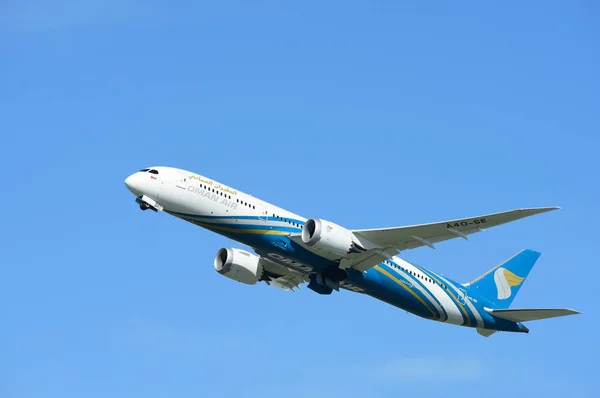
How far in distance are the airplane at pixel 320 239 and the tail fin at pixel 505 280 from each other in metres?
3.05

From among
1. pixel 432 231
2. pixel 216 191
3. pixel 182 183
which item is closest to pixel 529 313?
pixel 432 231

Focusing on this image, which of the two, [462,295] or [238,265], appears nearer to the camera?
[238,265]

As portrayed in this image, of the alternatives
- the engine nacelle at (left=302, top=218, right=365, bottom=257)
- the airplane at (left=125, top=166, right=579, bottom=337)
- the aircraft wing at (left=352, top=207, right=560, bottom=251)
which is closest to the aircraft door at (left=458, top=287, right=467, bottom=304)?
the airplane at (left=125, top=166, right=579, bottom=337)

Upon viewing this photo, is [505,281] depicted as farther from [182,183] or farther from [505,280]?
[182,183]

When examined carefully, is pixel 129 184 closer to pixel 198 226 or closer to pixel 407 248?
pixel 198 226

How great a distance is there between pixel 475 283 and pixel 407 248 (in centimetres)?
956

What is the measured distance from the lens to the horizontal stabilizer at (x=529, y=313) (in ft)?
171

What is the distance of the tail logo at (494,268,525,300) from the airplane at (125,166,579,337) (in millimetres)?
3652

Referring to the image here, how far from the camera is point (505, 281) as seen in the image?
5925 centimetres

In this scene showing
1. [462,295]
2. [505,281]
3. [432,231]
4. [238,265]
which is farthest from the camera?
[505,281]

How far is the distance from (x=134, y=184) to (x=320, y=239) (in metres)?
9.85

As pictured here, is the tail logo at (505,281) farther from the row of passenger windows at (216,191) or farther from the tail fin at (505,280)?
the row of passenger windows at (216,191)

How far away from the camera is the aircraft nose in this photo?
4972 centimetres

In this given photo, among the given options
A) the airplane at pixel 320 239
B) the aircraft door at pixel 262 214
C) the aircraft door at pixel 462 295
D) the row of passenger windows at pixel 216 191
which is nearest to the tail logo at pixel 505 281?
the aircraft door at pixel 462 295
